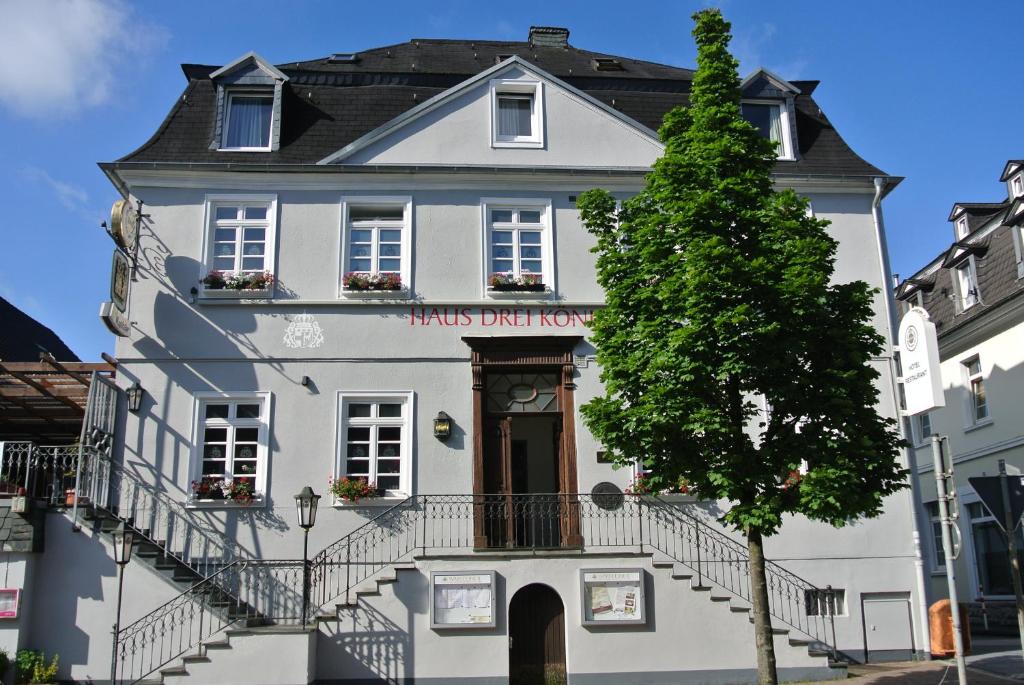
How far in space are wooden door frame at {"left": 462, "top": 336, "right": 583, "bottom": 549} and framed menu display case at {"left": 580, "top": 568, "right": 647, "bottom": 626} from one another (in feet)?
6.29

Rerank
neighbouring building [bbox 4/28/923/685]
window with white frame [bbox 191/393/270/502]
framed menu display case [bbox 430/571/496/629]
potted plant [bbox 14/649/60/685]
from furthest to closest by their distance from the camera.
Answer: window with white frame [bbox 191/393/270/502], neighbouring building [bbox 4/28/923/685], framed menu display case [bbox 430/571/496/629], potted plant [bbox 14/649/60/685]

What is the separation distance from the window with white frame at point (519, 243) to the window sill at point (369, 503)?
415 centimetres

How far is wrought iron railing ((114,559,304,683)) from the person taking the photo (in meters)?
13.9

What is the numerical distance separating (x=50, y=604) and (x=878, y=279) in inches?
603

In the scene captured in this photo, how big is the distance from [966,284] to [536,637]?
17.3 m

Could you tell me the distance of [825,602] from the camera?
1592 cm

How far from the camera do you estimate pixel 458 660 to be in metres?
13.9

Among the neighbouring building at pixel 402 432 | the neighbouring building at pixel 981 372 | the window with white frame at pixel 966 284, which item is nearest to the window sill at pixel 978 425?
the neighbouring building at pixel 981 372

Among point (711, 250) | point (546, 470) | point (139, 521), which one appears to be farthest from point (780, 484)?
point (139, 521)

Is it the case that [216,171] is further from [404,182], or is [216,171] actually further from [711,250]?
[711,250]

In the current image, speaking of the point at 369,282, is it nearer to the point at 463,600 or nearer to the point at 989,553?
the point at 463,600

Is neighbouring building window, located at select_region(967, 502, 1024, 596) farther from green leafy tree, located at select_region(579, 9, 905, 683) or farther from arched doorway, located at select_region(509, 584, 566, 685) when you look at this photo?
green leafy tree, located at select_region(579, 9, 905, 683)

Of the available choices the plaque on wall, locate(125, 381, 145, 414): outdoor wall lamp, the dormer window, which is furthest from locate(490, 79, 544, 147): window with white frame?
the dormer window

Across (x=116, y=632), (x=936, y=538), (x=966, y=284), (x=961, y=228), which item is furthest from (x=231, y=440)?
(x=961, y=228)
